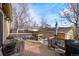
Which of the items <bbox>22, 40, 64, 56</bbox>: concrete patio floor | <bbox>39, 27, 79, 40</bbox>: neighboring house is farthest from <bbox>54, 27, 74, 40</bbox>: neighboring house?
<bbox>22, 40, 64, 56</bbox>: concrete patio floor

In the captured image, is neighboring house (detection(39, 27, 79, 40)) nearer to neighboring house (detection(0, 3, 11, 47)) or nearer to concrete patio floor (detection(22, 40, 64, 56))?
concrete patio floor (detection(22, 40, 64, 56))

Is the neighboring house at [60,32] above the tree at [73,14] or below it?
below

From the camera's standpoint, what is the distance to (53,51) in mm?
3541

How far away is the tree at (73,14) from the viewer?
11.6 feet

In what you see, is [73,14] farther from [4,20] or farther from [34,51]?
[4,20]

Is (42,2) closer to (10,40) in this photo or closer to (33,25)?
(33,25)

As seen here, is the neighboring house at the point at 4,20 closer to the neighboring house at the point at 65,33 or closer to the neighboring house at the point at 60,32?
the neighboring house at the point at 60,32

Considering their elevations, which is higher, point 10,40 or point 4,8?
point 4,8

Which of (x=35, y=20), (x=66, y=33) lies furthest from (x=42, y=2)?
(x=66, y=33)

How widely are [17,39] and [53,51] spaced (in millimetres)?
415

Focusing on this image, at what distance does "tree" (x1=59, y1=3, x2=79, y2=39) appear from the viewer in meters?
3.53

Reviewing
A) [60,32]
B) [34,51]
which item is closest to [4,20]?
[34,51]

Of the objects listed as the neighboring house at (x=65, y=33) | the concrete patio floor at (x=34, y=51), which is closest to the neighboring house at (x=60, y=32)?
the neighboring house at (x=65, y=33)

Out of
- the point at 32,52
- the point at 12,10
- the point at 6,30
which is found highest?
the point at 12,10
